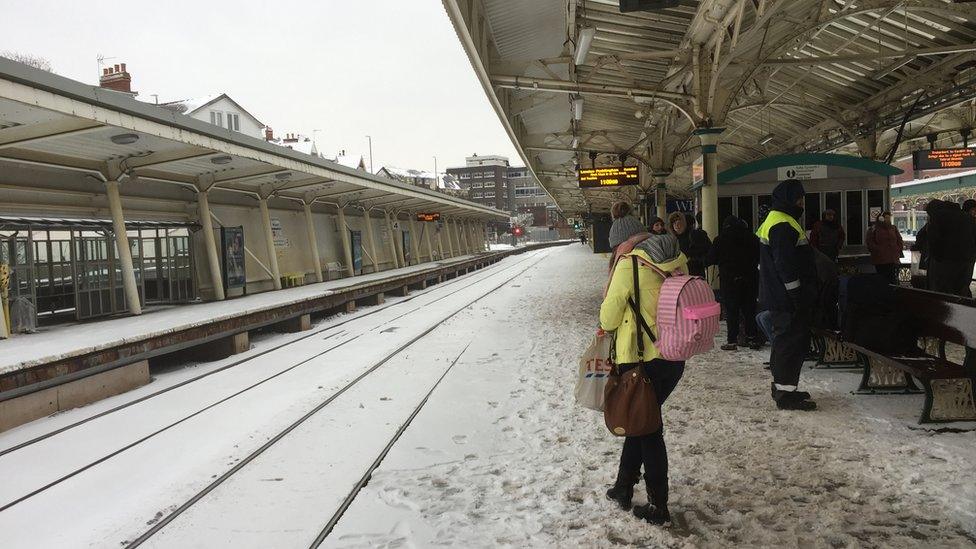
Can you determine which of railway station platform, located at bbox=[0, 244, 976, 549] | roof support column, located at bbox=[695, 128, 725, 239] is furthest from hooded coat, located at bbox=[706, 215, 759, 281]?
roof support column, located at bbox=[695, 128, 725, 239]

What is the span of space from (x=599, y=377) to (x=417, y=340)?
7.40 m

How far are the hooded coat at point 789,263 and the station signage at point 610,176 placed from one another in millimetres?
12166

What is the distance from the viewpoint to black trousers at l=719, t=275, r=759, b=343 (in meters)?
7.75

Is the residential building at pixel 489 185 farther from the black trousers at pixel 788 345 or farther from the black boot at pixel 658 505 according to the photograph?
the black boot at pixel 658 505

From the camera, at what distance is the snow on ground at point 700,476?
10.6ft

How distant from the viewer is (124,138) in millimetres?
9938

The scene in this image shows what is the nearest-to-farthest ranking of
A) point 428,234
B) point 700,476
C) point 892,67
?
point 700,476, point 892,67, point 428,234

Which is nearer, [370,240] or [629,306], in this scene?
[629,306]

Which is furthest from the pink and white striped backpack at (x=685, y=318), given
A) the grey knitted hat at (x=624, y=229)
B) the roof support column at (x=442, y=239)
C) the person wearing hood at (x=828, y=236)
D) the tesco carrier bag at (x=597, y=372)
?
the roof support column at (x=442, y=239)

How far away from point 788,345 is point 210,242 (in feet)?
44.0

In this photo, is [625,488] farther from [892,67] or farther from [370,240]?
[370,240]

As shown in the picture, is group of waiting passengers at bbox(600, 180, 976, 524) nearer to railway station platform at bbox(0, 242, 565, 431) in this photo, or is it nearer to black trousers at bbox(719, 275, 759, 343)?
black trousers at bbox(719, 275, 759, 343)

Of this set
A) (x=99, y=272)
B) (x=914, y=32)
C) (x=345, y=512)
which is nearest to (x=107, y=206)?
(x=99, y=272)

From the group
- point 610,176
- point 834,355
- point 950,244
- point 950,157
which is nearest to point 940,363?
point 834,355
